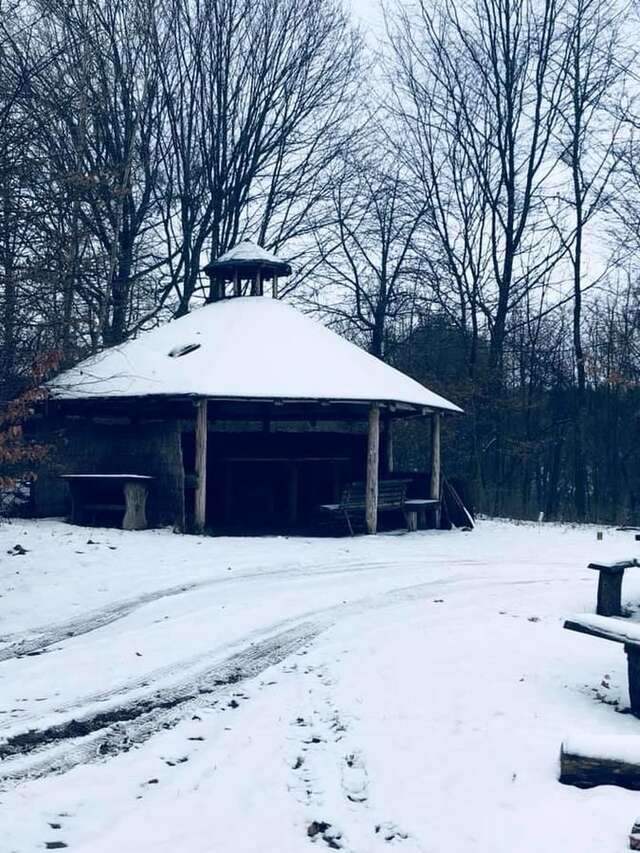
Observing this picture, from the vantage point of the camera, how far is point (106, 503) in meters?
17.7

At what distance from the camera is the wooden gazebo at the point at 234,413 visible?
54.5 feet

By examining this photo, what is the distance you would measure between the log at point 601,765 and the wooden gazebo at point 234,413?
11.9 m

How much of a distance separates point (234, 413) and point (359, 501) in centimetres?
434

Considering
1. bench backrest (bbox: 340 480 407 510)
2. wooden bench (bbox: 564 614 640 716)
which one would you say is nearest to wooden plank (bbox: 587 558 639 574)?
wooden bench (bbox: 564 614 640 716)

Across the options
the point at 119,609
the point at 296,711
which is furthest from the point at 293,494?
the point at 296,711

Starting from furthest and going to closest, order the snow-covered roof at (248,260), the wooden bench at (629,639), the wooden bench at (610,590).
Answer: the snow-covered roof at (248,260) < the wooden bench at (610,590) < the wooden bench at (629,639)

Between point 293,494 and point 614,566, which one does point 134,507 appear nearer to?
point 293,494

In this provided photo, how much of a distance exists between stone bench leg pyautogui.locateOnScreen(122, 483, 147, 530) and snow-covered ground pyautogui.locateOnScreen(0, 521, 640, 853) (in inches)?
160

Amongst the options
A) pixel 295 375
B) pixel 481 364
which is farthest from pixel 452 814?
pixel 481 364

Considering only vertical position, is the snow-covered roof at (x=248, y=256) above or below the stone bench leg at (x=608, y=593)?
above

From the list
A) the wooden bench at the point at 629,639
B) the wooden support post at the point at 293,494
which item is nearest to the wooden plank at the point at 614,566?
the wooden bench at the point at 629,639

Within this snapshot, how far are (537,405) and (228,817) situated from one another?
989 inches

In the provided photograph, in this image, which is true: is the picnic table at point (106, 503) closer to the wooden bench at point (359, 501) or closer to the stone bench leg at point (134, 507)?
the stone bench leg at point (134, 507)

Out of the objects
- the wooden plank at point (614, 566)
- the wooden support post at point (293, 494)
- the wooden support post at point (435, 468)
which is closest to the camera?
the wooden plank at point (614, 566)
